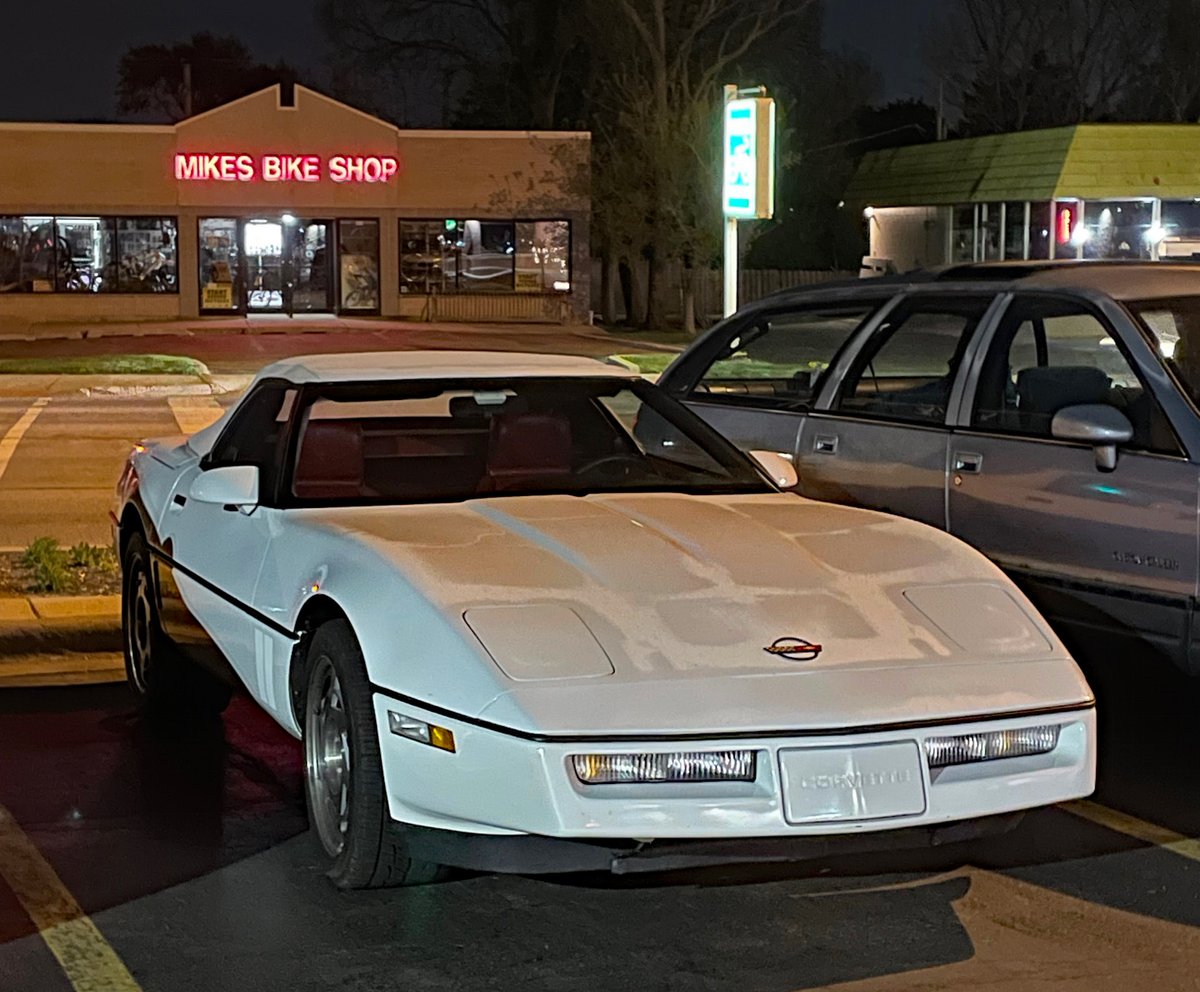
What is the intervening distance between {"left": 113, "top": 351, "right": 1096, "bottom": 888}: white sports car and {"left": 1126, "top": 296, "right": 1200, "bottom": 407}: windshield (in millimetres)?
1653

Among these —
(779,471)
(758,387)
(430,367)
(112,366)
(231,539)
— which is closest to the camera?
(231,539)

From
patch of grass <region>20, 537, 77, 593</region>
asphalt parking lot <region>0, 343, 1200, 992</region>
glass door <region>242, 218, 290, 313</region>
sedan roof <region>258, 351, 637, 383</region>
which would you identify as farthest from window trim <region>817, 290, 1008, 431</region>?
glass door <region>242, 218, 290, 313</region>

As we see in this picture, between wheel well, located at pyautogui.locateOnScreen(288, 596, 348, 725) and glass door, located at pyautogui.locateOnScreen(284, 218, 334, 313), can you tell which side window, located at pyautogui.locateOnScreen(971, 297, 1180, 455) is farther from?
glass door, located at pyautogui.locateOnScreen(284, 218, 334, 313)

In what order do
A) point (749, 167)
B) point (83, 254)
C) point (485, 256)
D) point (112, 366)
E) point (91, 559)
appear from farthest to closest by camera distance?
point (485, 256), point (83, 254), point (112, 366), point (749, 167), point (91, 559)

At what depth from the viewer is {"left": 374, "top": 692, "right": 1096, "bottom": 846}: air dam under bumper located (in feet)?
14.5

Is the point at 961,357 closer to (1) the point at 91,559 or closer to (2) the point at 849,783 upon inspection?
(2) the point at 849,783

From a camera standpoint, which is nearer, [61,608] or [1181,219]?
[61,608]

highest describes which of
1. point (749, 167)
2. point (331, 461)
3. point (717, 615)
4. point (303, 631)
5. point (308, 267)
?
point (749, 167)

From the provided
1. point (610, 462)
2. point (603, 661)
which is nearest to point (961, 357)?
point (610, 462)

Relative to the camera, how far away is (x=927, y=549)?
18.1ft

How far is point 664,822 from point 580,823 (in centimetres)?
19

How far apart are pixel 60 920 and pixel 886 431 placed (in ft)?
13.1

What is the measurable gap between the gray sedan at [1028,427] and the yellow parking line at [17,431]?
340 inches

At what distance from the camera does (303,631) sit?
539cm
